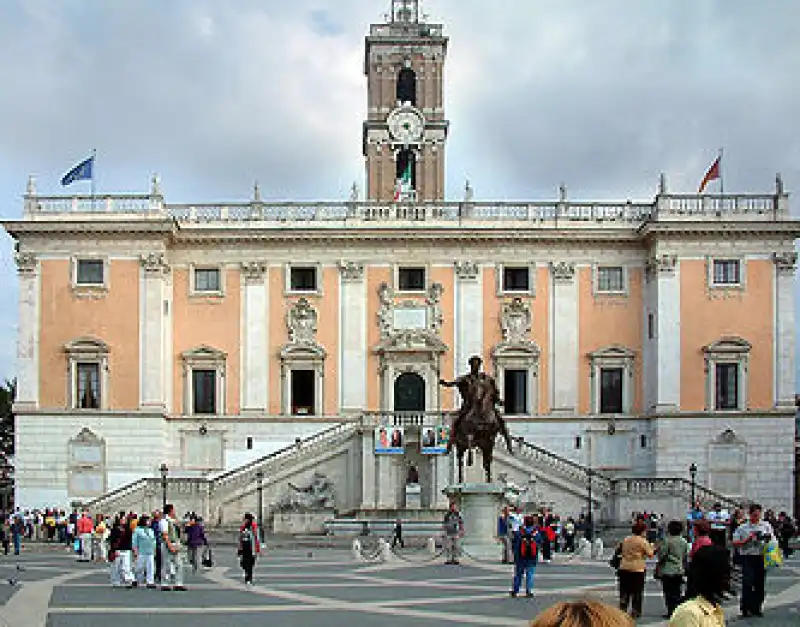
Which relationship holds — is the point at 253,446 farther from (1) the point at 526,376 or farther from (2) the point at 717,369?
(2) the point at 717,369

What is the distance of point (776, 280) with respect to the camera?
58.1 meters

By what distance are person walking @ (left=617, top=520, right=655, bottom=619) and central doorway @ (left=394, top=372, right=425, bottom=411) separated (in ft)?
129

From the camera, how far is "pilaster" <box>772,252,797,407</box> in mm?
57719

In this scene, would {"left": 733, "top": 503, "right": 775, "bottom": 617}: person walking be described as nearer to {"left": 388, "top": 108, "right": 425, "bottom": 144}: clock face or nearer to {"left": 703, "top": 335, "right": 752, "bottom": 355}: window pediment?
{"left": 703, "top": 335, "right": 752, "bottom": 355}: window pediment

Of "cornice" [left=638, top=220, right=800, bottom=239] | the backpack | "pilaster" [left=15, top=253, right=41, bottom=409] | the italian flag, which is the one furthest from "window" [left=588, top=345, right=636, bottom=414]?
the backpack

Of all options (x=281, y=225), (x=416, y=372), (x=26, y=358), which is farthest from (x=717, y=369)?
(x=26, y=358)

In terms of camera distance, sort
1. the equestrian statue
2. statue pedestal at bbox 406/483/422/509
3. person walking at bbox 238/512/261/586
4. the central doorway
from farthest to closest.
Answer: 1. the central doorway
2. statue pedestal at bbox 406/483/422/509
3. the equestrian statue
4. person walking at bbox 238/512/261/586

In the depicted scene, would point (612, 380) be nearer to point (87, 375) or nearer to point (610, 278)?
point (610, 278)

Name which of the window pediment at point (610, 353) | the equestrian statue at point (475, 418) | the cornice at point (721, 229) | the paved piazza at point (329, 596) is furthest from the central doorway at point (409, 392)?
the paved piazza at point (329, 596)

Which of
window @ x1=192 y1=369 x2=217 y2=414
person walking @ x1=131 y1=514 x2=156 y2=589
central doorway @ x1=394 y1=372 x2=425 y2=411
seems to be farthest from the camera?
central doorway @ x1=394 y1=372 x2=425 y2=411

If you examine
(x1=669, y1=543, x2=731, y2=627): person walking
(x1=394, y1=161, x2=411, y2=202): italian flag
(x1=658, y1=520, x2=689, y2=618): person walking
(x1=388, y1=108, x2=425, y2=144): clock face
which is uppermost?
(x1=388, y1=108, x2=425, y2=144): clock face

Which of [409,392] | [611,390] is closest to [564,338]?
[611,390]

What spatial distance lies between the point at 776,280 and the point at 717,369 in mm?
4323

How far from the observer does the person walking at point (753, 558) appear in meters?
20.4
